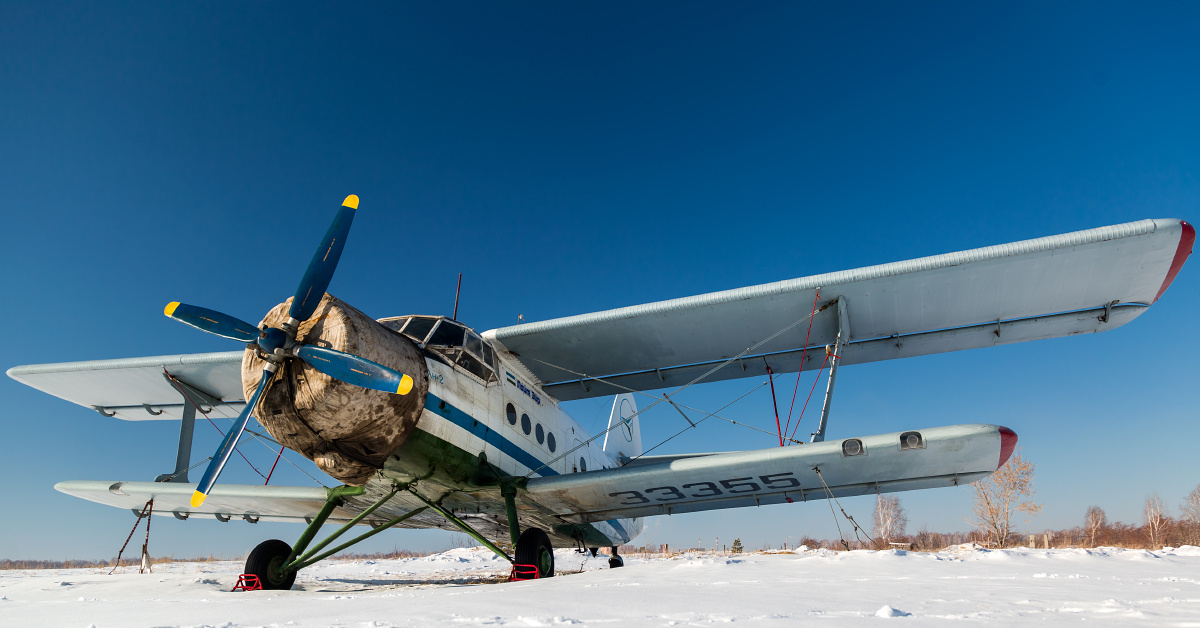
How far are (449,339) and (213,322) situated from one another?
2.73 m

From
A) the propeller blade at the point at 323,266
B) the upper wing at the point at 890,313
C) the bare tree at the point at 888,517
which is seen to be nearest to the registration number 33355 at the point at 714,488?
the upper wing at the point at 890,313

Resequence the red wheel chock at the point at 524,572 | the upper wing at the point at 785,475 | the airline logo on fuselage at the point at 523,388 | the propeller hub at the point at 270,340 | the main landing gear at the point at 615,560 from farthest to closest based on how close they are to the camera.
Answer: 1. the main landing gear at the point at 615,560
2. the airline logo on fuselage at the point at 523,388
3. the upper wing at the point at 785,475
4. the red wheel chock at the point at 524,572
5. the propeller hub at the point at 270,340

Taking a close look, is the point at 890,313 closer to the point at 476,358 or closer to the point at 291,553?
the point at 476,358

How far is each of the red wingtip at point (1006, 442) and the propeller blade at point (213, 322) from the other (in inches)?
355

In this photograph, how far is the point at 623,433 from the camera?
54.9 ft

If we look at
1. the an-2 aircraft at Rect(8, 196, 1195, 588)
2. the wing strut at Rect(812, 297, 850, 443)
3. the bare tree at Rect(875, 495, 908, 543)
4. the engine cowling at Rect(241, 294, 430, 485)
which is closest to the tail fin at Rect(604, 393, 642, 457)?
the an-2 aircraft at Rect(8, 196, 1195, 588)

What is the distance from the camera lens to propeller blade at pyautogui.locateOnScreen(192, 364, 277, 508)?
18.8 ft

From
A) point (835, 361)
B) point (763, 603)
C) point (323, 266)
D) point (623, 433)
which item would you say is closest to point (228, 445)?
→ point (323, 266)

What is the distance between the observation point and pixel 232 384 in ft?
36.2

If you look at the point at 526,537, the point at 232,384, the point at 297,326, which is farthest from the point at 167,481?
the point at 526,537

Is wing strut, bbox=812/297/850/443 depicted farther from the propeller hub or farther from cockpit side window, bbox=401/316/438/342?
the propeller hub

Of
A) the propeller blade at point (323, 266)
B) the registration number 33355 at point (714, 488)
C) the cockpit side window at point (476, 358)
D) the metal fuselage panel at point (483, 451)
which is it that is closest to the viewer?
the propeller blade at point (323, 266)

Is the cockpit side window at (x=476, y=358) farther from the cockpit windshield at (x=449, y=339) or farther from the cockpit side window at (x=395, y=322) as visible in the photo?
the cockpit side window at (x=395, y=322)

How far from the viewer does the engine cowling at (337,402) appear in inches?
236
